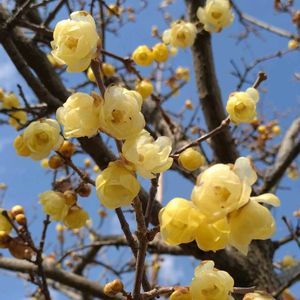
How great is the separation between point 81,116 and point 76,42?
195 millimetres

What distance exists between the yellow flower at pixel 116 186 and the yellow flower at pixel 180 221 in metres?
0.10

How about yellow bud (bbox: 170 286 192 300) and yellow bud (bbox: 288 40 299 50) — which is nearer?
yellow bud (bbox: 170 286 192 300)

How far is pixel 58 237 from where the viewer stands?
253 inches

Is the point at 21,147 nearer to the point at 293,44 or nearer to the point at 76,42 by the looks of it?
the point at 76,42

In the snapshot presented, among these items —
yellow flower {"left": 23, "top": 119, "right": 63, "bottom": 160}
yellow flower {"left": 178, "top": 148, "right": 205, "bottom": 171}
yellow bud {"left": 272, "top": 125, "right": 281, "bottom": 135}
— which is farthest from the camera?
yellow bud {"left": 272, "top": 125, "right": 281, "bottom": 135}

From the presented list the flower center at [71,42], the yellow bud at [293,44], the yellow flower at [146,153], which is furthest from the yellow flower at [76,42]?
the yellow bud at [293,44]

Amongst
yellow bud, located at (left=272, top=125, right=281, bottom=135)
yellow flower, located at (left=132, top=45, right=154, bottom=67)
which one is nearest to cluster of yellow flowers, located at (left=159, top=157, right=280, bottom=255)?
yellow flower, located at (left=132, top=45, right=154, bottom=67)

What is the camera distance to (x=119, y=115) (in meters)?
0.99

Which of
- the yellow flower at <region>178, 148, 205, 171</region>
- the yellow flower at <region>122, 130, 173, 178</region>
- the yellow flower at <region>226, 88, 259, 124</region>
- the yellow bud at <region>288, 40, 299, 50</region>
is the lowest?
the yellow flower at <region>122, 130, 173, 178</region>

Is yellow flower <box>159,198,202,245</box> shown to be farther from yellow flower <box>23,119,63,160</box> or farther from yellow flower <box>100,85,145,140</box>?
yellow flower <box>23,119,63,160</box>

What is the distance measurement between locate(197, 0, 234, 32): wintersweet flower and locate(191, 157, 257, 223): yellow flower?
A: 217 centimetres

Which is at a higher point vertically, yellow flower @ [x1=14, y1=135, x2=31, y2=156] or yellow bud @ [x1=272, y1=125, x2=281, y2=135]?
yellow bud @ [x1=272, y1=125, x2=281, y2=135]

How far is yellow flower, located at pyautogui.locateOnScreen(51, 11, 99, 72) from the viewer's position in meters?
1.04

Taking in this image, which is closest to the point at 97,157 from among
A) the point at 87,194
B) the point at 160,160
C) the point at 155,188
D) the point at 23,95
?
the point at 23,95
